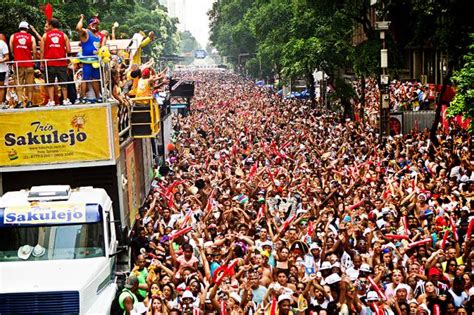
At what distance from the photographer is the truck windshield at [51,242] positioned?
10930 mm

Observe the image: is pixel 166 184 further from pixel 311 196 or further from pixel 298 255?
pixel 298 255

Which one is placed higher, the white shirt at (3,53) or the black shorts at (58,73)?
the white shirt at (3,53)

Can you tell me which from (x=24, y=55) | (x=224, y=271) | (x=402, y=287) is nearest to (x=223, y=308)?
(x=224, y=271)

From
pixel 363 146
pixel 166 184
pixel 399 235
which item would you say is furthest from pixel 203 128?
pixel 399 235

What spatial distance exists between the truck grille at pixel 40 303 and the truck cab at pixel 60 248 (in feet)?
0.04

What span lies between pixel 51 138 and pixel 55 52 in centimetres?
209

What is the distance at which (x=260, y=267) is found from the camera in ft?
39.4

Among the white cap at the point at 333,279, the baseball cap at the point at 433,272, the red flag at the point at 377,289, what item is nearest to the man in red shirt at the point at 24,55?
the white cap at the point at 333,279

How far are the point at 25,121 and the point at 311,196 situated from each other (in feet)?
22.2

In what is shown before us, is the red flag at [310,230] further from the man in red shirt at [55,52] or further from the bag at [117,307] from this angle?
the man in red shirt at [55,52]

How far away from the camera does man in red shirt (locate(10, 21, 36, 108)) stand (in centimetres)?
1495

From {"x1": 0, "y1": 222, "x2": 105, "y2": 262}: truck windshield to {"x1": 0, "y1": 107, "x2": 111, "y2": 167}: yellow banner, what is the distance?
2.35 m

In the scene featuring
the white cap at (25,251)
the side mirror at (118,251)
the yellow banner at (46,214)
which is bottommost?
the side mirror at (118,251)

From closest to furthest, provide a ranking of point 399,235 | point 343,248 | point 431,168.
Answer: point 343,248 < point 399,235 < point 431,168
